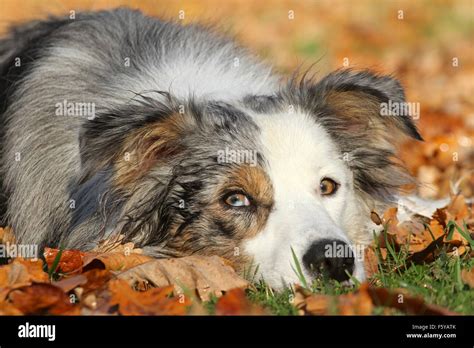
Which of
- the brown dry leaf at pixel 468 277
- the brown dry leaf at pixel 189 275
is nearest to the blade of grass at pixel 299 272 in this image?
the brown dry leaf at pixel 189 275

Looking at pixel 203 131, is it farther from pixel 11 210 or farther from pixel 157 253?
pixel 11 210

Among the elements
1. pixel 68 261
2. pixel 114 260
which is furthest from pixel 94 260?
pixel 68 261

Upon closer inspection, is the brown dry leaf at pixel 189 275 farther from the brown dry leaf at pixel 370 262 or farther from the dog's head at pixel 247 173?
the brown dry leaf at pixel 370 262

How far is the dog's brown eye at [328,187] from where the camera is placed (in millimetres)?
4844

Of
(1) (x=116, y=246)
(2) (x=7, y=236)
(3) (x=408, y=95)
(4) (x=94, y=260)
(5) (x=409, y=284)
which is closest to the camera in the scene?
(5) (x=409, y=284)

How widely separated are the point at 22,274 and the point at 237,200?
116 centimetres

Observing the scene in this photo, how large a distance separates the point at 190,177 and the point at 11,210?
1.48 m

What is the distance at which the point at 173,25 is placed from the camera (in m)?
6.24

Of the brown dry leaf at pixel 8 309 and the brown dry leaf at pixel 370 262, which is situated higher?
the brown dry leaf at pixel 370 262

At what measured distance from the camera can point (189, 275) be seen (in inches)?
174

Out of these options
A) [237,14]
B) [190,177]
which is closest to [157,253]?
[190,177]

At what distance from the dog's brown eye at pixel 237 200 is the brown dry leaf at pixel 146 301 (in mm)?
692

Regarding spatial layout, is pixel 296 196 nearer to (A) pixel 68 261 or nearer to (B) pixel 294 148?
(B) pixel 294 148

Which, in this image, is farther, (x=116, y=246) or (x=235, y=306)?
(x=116, y=246)
